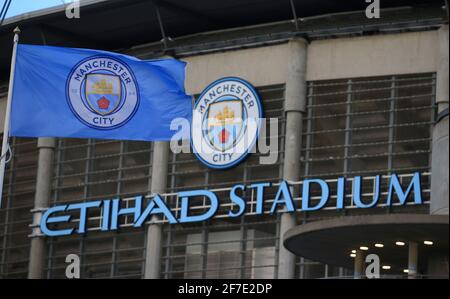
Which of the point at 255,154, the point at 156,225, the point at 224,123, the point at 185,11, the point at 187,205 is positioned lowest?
the point at 156,225

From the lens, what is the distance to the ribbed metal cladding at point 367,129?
42250mm

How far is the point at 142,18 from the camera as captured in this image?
48281 mm

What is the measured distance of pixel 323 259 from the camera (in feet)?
112

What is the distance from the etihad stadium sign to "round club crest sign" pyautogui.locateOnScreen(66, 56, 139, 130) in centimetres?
1974

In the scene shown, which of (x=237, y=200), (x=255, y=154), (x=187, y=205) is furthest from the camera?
(x=187, y=205)

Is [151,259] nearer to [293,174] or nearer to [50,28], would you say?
[293,174]

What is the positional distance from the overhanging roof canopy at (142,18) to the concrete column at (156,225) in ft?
16.4

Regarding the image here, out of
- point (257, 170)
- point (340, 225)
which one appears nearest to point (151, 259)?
point (257, 170)

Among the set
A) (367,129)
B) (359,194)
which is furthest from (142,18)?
(359,194)

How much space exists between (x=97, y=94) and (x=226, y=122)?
2234cm

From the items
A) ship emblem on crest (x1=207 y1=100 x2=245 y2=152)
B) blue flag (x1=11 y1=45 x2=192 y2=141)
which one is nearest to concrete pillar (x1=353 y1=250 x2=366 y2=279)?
blue flag (x1=11 y1=45 x2=192 y2=141)

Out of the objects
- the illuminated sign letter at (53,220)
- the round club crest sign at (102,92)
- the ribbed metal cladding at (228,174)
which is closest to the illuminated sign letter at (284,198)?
the ribbed metal cladding at (228,174)

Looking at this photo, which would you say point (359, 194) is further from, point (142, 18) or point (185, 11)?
point (142, 18)

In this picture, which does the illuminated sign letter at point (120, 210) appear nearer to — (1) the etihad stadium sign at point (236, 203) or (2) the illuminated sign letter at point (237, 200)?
(1) the etihad stadium sign at point (236, 203)
